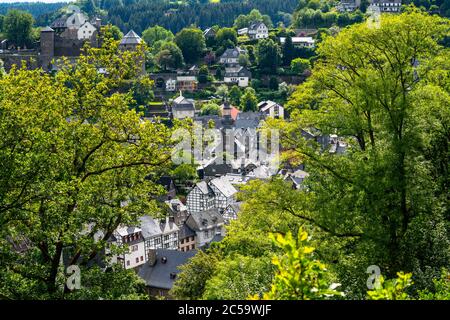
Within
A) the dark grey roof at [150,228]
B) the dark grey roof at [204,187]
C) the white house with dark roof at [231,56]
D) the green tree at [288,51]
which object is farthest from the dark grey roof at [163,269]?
the green tree at [288,51]

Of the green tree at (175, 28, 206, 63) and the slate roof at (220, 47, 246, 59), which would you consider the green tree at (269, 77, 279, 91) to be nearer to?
the slate roof at (220, 47, 246, 59)

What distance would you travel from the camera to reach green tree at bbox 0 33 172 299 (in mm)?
10484

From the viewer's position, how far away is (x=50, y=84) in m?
13.0

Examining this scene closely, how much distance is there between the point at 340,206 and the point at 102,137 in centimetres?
504

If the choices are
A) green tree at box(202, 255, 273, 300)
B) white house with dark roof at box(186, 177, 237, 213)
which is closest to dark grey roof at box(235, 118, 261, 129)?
white house with dark roof at box(186, 177, 237, 213)

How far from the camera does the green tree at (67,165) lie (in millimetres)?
10484

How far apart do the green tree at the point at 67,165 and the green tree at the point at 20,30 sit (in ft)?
287

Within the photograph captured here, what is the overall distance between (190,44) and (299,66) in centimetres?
1749

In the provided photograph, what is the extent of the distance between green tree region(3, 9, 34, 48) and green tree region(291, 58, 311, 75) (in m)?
38.3
